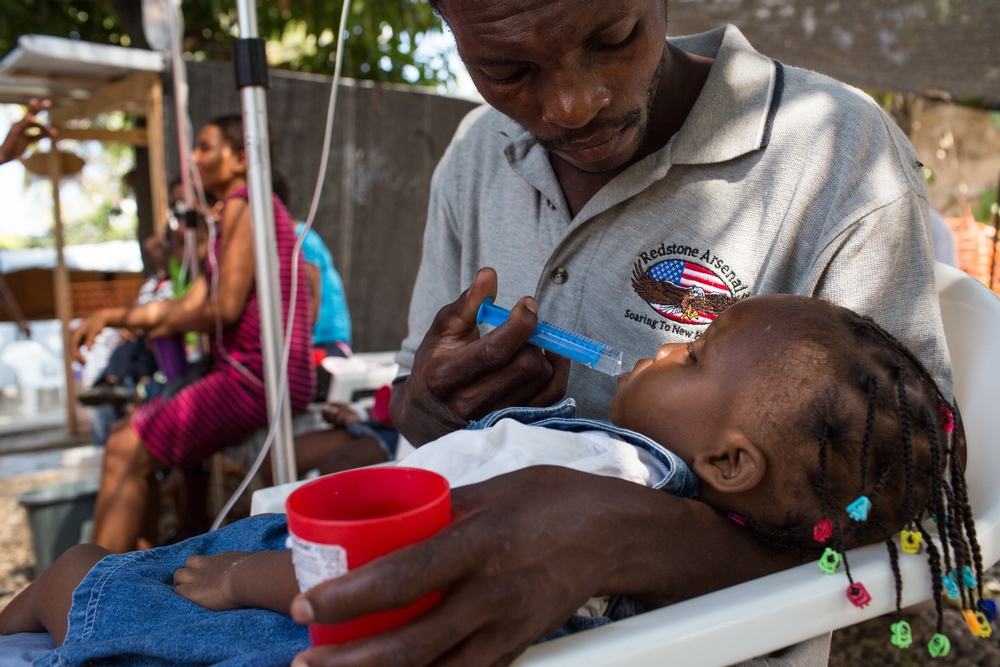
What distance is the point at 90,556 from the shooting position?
120 cm

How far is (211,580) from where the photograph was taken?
3.29 ft

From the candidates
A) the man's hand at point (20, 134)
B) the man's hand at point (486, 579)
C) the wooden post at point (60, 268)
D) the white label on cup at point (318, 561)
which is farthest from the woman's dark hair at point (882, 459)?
the wooden post at point (60, 268)

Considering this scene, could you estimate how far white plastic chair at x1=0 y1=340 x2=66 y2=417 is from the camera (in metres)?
6.04

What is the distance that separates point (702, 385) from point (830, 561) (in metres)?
0.30

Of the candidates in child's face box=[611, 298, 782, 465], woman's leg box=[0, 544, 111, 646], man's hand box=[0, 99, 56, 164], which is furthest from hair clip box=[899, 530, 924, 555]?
man's hand box=[0, 99, 56, 164]

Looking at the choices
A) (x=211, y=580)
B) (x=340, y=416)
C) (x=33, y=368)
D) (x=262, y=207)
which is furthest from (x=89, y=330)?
(x=33, y=368)

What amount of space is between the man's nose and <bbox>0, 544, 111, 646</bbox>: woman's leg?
1015 millimetres

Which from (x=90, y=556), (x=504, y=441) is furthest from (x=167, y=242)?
(x=504, y=441)

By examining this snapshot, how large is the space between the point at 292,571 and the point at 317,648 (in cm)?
23

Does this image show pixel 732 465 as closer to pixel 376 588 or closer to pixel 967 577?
pixel 967 577

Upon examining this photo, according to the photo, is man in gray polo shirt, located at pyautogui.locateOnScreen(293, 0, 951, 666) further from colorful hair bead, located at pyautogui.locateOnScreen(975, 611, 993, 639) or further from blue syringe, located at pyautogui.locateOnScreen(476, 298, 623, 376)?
colorful hair bead, located at pyautogui.locateOnScreen(975, 611, 993, 639)

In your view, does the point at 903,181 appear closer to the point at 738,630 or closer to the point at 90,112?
the point at 738,630

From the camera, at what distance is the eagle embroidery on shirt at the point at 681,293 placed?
130 centimetres

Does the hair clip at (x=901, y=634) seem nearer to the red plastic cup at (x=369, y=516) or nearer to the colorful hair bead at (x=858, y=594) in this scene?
the colorful hair bead at (x=858, y=594)
